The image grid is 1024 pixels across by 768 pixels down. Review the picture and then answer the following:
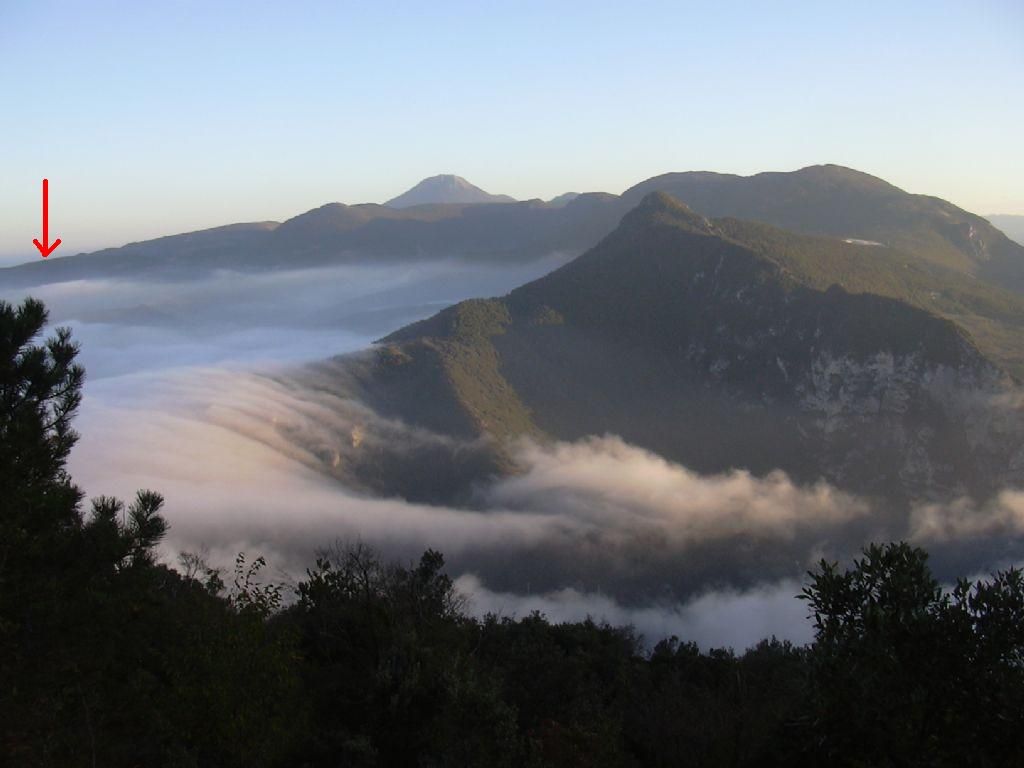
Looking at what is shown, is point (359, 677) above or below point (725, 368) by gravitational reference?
below

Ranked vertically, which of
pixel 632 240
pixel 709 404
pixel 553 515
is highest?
pixel 632 240

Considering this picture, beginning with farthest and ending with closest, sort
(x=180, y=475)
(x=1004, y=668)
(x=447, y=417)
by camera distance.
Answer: (x=447, y=417) → (x=180, y=475) → (x=1004, y=668)

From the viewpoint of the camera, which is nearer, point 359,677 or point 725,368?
point 359,677

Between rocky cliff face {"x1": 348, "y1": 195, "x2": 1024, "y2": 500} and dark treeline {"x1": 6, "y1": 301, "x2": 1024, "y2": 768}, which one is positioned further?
rocky cliff face {"x1": 348, "y1": 195, "x2": 1024, "y2": 500}

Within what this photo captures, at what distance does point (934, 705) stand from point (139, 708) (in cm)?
1007

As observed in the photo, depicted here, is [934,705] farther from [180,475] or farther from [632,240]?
[632,240]

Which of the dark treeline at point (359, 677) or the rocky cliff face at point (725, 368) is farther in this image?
the rocky cliff face at point (725, 368)

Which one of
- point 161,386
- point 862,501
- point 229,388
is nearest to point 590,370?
point 862,501

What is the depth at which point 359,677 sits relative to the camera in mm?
16484

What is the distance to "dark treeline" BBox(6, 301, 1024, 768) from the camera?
820 centimetres

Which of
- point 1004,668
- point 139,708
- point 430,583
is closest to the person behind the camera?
point 1004,668

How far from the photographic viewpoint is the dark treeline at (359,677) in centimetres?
820

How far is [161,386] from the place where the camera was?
141125mm

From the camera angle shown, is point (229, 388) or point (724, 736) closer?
point (724, 736)
